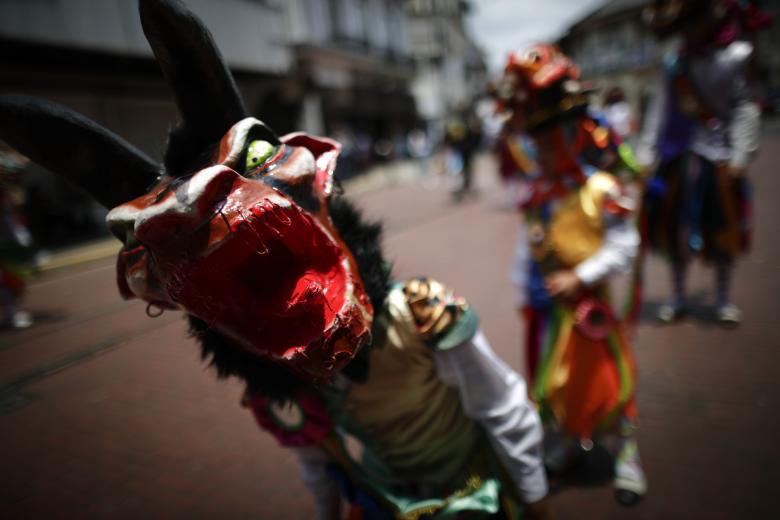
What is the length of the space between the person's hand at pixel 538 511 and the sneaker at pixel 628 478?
867mm

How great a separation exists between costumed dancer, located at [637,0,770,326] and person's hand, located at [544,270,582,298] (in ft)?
6.79

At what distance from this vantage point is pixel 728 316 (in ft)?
11.8

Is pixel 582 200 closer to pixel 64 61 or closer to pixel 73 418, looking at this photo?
pixel 73 418

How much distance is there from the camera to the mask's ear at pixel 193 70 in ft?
2.88

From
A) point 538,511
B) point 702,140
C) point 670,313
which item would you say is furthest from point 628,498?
point 702,140

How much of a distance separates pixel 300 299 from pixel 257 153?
364mm

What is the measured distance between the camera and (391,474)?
1.54 m

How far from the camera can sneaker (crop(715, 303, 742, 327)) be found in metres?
3.58

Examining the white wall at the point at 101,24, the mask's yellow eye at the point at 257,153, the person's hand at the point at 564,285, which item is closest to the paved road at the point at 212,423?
the mask's yellow eye at the point at 257,153

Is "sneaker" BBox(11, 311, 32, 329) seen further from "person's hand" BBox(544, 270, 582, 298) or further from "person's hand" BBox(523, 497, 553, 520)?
"person's hand" BBox(544, 270, 582, 298)

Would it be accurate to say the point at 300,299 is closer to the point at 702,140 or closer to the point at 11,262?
the point at 11,262

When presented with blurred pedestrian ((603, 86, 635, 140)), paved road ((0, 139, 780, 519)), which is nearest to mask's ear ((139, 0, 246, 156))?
paved road ((0, 139, 780, 519))

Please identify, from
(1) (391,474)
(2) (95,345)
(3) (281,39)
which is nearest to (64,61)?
(3) (281,39)

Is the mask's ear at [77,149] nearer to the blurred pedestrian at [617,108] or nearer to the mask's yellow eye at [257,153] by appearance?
the mask's yellow eye at [257,153]
